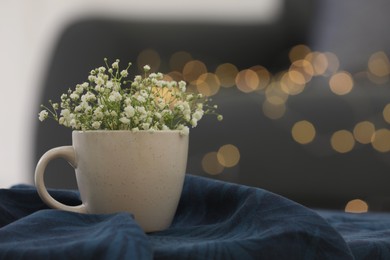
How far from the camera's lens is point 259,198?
0.57m

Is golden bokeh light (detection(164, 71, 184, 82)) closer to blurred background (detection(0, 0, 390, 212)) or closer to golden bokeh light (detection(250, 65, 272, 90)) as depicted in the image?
blurred background (detection(0, 0, 390, 212))

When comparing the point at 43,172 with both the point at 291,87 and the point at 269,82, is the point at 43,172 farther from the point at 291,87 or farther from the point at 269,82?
the point at 269,82

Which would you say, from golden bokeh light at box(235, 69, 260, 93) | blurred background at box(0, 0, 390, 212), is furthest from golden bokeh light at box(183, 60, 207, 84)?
golden bokeh light at box(235, 69, 260, 93)

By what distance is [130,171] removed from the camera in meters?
0.57

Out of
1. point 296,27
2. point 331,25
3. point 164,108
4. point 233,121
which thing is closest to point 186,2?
point 296,27

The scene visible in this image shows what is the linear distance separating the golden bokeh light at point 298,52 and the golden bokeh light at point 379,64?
0.41 m

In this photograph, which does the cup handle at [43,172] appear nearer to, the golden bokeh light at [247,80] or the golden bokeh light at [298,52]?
the golden bokeh light at [247,80]

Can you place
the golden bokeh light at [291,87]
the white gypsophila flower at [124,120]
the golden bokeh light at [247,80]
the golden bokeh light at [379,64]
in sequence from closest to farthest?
the white gypsophila flower at [124,120] → the golden bokeh light at [291,87] → the golden bokeh light at [379,64] → the golden bokeh light at [247,80]

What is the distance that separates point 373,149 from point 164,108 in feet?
2.92

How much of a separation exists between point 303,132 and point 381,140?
0.19 metres

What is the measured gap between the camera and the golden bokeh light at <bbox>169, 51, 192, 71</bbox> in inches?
77.4

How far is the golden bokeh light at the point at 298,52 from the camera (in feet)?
6.73

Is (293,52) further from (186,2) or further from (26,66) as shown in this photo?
(26,66)

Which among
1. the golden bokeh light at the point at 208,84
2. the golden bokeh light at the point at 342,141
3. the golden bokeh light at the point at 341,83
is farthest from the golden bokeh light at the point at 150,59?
the golden bokeh light at the point at 342,141
